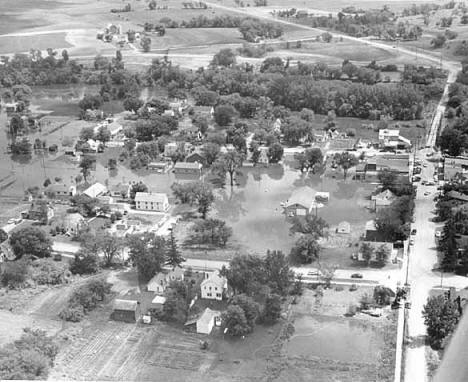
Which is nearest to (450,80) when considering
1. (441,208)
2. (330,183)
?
(330,183)

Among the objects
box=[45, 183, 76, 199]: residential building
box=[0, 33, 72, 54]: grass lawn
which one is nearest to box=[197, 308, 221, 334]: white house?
box=[45, 183, 76, 199]: residential building

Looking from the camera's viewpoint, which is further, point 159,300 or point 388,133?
point 388,133

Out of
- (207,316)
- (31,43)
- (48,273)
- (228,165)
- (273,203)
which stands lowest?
(273,203)

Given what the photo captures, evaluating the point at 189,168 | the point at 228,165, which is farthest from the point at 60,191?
the point at 228,165

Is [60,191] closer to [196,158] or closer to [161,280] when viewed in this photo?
[196,158]

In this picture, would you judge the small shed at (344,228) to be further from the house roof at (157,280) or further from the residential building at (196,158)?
the residential building at (196,158)
